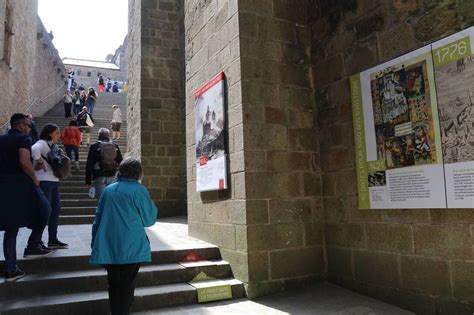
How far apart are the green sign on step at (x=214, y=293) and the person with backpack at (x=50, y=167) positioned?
1757mm

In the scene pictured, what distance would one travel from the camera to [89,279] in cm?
356

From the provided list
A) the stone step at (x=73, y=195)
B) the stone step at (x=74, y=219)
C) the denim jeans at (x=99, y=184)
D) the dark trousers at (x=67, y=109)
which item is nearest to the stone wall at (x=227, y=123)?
the denim jeans at (x=99, y=184)

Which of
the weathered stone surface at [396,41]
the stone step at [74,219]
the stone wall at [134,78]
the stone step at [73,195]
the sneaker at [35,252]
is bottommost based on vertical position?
the sneaker at [35,252]

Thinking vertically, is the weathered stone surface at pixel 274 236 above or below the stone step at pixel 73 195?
below

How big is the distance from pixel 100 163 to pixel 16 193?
1822 millimetres

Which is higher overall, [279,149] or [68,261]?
[279,149]

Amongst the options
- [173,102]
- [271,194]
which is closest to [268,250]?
[271,194]

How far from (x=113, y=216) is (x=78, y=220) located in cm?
473

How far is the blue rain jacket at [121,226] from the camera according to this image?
2.82 m

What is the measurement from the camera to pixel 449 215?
10.1 feet

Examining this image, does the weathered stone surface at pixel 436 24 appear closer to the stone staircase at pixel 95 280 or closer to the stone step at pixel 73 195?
the stone staircase at pixel 95 280

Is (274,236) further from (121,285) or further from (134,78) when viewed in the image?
(134,78)

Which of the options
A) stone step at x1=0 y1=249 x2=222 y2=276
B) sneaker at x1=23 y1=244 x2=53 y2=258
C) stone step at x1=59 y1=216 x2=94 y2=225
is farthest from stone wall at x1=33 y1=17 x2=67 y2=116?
stone step at x1=0 y1=249 x2=222 y2=276

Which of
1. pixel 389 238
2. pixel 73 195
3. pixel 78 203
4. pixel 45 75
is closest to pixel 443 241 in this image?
pixel 389 238
